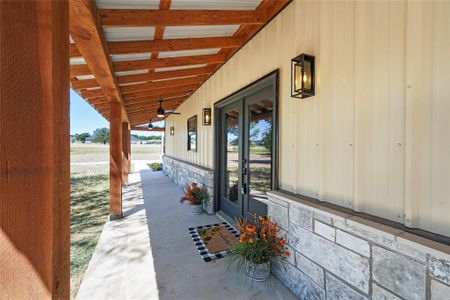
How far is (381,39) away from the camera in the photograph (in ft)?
→ 4.75

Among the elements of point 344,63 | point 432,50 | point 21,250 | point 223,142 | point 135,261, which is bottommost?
point 135,261

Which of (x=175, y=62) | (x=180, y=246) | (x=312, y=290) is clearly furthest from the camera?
(x=175, y=62)

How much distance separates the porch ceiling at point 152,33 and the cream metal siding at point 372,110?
0.61 meters

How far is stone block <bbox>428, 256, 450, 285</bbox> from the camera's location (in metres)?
1.09

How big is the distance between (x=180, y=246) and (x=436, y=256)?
267 centimetres

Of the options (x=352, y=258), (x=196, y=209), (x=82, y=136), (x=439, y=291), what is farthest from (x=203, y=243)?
(x=82, y=136)

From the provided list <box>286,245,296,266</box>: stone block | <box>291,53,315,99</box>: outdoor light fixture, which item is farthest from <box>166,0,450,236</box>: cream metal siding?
<box>286,245,296,266</box>: stone block

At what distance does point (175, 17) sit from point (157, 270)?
2702 mm

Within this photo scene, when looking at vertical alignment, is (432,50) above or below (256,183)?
above

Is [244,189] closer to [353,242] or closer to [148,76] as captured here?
[353,242]

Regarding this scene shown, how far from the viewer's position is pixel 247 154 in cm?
340

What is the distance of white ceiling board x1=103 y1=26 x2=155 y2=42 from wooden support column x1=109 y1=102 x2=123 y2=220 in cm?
180

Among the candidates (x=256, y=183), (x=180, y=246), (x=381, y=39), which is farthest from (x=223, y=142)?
(x=381, y=39)

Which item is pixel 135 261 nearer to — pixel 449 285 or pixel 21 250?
pixel 21 250
